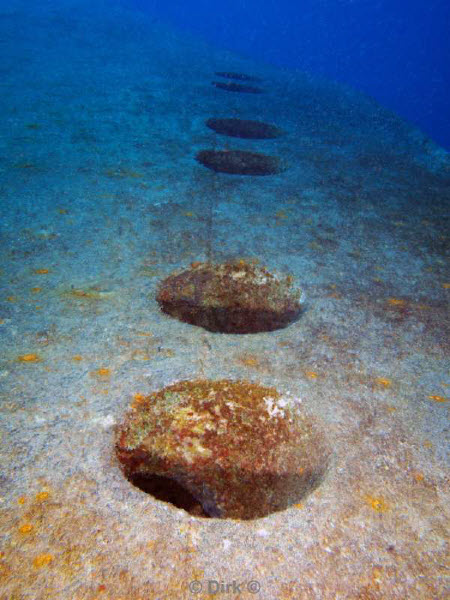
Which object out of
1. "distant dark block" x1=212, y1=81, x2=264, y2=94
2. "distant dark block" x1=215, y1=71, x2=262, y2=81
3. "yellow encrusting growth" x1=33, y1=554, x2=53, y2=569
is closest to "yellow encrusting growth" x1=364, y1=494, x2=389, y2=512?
"yellow encrusting growth" x1=33, y1=554, x2=53, y2=569

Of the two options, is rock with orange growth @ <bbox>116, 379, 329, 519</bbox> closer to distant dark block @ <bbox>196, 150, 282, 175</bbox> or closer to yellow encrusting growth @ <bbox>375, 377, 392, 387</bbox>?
yellow encrusting growth @ <bbox>375, 377, 392, 387</bbox>

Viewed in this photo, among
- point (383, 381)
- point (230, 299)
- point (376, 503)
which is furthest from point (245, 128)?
point (376, 503)

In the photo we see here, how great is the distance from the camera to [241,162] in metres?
5.74

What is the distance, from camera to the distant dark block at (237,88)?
1033 centimetres

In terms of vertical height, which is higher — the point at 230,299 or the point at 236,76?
the point at 236,76

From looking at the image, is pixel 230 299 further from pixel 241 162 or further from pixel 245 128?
pixel 245 128

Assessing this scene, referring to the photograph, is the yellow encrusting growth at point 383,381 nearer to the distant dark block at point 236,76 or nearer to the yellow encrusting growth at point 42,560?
the yellow encrusting growth at point 42,560

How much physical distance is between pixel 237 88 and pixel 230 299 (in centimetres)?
926

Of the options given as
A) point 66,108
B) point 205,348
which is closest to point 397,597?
point 205,348

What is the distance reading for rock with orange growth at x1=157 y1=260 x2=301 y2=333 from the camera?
9.90ft

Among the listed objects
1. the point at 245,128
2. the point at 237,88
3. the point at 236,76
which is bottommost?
the point at 245,128

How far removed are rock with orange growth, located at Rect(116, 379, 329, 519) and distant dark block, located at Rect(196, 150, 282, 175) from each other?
4217 millimetres

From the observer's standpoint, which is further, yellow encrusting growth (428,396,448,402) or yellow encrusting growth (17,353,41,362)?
yellow encrusting growth (428,396,448,402)

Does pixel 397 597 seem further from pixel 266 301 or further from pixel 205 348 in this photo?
pixel 266 301
